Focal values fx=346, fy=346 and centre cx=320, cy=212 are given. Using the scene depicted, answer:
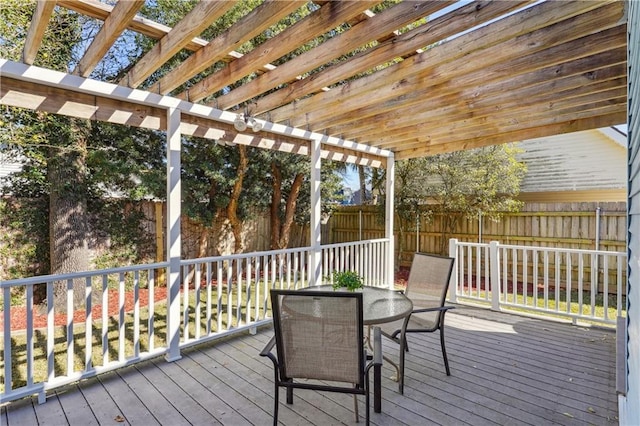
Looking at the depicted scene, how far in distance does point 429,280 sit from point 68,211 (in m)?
5.88

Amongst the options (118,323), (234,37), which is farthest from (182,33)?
(118,323)

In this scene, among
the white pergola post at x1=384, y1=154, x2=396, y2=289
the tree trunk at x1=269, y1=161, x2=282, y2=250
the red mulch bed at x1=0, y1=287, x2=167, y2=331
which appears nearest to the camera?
the red mulch bed at x1=0, y1=287, x2=167, y2=331

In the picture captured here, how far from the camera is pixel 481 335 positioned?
407cm

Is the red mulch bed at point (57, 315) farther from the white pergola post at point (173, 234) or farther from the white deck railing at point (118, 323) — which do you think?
the white pergola post at point (173, 234)

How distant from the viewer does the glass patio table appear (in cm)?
237

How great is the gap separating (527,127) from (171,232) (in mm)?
4478

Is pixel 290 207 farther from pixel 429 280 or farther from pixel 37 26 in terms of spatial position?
pixel 37 26

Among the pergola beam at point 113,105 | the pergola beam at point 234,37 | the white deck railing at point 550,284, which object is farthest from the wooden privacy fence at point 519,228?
the pergola beam at point 234,37

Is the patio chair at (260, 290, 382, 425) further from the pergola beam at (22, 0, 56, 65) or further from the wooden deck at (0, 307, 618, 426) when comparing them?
the pergola beam at (22, 0, 56, 65)

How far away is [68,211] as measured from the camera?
5.81 metres

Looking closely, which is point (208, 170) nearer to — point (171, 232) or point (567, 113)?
point (171, 232)

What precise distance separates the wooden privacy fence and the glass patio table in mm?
4128

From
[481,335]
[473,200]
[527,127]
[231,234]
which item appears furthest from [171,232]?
[473,200]

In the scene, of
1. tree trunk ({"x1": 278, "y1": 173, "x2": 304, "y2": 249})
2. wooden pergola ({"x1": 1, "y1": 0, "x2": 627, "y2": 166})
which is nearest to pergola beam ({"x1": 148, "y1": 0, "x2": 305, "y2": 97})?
wooden pergola ({"x1": 1, "y1": 0, "x2": 627, "y2": 166})
